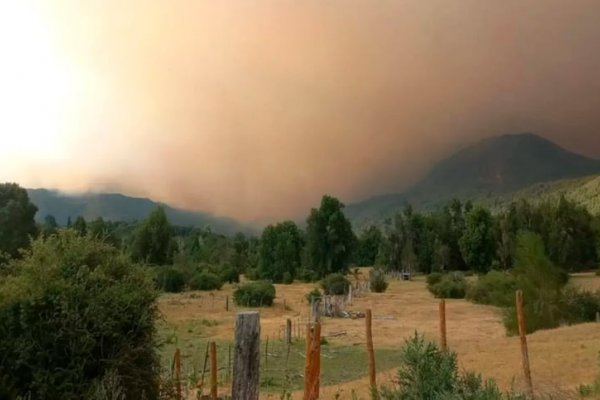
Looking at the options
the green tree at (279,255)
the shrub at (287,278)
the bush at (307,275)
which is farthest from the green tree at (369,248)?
the shrub at (287,278)

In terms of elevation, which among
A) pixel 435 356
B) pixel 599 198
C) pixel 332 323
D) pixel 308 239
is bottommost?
pixel 332 323

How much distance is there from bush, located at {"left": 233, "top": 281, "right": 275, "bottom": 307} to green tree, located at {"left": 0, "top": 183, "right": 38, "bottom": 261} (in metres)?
23.4

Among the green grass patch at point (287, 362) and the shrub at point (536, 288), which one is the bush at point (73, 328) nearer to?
the green grass patch at point (287, 362)

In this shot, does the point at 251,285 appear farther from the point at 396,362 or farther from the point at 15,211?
the point at 396,362

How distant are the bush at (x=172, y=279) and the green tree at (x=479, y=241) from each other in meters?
50.1

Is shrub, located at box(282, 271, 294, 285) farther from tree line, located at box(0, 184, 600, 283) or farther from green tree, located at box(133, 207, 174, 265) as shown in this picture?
green tree, located at box(133, 207, 174, 265)

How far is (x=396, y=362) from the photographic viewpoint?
24.8 meters

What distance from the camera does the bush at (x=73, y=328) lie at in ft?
35.5

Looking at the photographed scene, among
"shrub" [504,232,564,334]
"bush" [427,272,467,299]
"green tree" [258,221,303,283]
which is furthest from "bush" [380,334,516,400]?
"green tree" [258,221,303,283]

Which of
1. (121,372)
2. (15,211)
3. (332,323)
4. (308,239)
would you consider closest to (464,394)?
(121,372)

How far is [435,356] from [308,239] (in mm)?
100372

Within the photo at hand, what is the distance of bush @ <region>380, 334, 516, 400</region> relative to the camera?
7559mm

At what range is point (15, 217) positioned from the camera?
2495 inches

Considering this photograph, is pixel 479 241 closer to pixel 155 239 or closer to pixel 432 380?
pixel 155 239
